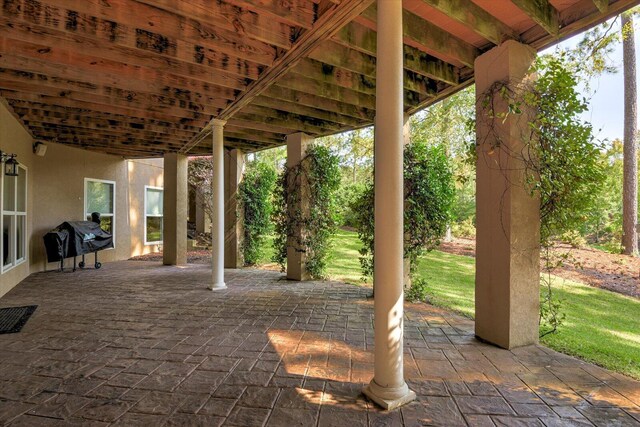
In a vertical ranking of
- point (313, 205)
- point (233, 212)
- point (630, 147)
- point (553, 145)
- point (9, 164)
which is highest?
point (630, 147)

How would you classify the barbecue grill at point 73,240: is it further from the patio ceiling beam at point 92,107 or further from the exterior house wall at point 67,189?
the patio ceiling beam at point 92,107

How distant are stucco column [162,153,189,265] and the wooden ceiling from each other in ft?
7.91

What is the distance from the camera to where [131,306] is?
427cm

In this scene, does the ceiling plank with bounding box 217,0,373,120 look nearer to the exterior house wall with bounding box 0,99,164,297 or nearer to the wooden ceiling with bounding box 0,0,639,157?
the wooden ceiling with bounding box 0,0,639,157

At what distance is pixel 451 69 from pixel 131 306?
4.91 m

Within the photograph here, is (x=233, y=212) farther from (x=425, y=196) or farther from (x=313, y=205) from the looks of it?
(x=425, y=196)

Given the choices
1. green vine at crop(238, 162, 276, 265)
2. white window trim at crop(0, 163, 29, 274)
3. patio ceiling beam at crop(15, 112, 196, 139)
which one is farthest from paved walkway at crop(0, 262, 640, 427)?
green vine at crop(238, 162, 276, 265)

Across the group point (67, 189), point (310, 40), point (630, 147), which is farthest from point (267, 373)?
point (630, 147)

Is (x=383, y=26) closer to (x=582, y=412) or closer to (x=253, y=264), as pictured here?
(x=582, y=412)

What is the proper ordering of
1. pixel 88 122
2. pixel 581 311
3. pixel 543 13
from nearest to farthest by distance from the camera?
1. pixel 543 13
2. pixel 581 311
3. pixel 88 122

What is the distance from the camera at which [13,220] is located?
5578 mm

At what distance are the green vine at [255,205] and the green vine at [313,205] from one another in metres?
1.43

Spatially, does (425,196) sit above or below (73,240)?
above

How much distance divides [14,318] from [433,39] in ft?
17.8
